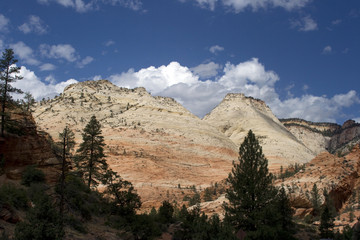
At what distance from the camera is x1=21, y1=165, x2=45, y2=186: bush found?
19.3m

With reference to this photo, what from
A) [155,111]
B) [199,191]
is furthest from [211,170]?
[155,111]

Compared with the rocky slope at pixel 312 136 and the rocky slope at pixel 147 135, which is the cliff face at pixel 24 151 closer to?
the rocky slope at pixel 147 135

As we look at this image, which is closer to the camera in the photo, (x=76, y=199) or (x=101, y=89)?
(x=76, y=199)

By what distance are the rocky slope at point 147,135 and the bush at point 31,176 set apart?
1979 centimetres

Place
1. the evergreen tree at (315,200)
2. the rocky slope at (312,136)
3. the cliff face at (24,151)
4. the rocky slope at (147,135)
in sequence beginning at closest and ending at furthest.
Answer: the cliff face at (24,151)
the evergreen tree at (315,200)
the rocky slope at (147,135)
the rocky slope at (312,136)

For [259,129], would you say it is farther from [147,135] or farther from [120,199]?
[120,199]

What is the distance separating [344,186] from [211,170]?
26.9 meters

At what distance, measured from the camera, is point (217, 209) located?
29766mm

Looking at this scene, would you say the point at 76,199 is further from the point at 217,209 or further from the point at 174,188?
the point at 174,188

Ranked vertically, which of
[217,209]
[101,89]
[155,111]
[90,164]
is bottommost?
[217,209]

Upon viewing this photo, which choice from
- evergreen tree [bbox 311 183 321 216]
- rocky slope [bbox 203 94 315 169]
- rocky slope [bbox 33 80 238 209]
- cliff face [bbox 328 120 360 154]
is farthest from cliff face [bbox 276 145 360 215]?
cliff face [bbox 328 120 360 154]

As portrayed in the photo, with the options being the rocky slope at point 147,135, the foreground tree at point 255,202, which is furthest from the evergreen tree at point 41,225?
the rocky slope at point 147,135

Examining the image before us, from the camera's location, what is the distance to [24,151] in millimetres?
20656

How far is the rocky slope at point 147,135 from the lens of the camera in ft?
156
